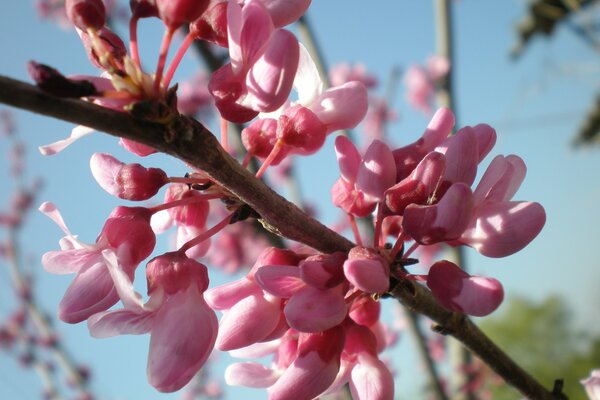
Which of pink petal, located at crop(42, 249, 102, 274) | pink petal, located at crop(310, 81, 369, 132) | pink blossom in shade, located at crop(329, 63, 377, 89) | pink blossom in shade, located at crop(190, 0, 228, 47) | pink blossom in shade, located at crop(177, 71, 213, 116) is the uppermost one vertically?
pink blossom in shade, located at crop(329, 63, 377, 89)

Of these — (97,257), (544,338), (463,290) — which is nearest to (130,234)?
(97,257)

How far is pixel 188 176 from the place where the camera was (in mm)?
835

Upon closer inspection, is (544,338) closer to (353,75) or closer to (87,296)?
(353,75)

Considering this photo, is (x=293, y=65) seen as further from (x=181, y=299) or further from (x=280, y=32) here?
(x=181, y=299)

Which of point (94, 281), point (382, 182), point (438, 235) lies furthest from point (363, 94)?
point (94, 281)

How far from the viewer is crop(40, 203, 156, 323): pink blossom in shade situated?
0.75 meters

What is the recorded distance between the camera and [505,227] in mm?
786

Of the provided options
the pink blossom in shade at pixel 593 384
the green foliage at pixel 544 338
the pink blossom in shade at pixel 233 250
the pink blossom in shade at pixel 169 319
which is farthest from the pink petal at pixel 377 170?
the green foliage at pixel 544 338

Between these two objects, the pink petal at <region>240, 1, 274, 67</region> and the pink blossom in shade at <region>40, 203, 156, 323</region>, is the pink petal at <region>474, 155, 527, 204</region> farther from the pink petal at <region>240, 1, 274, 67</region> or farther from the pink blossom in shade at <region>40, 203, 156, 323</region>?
the pink blossom in shade at <region>40, 203, 156, 323</region>

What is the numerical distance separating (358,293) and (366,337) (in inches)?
3.8

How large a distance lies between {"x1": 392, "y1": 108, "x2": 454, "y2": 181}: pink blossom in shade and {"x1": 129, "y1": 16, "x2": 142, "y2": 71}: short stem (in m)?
0.47

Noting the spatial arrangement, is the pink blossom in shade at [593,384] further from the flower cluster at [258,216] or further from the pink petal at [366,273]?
the pink petal at [366,273]

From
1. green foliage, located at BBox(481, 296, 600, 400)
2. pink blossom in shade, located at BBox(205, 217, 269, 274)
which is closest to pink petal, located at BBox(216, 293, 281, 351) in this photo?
pink blossom in shade, located at BBox(205, 217, 269, 274)

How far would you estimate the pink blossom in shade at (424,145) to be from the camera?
0.91 metres
